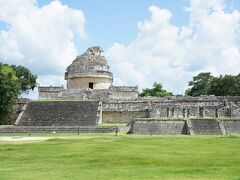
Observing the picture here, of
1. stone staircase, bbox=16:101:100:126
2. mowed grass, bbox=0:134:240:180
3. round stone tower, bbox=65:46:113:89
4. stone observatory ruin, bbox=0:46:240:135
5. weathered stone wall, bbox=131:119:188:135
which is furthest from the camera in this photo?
round stone tower, bbox=65:46:113:89

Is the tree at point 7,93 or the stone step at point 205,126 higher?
the tree at point 7,93

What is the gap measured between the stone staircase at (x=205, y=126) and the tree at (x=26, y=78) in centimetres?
2936

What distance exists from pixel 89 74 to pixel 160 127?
57.3ft

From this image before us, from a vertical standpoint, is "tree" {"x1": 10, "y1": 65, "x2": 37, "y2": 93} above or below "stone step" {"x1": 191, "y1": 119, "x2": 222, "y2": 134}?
above

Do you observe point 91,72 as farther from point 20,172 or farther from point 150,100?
point 20,172

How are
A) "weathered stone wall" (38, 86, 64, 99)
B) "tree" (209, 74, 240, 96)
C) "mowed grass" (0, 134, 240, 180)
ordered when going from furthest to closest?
"tree" (209, 74, 240, 96) < "weathered stone wall" (38, 86, 64, 99) < "mowed grass" (0, 134, 240, 180)

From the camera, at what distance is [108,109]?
Result: 42.3 metres

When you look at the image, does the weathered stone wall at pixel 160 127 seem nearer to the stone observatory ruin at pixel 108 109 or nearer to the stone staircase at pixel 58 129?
the stone observatory ruin at pixel 108 109

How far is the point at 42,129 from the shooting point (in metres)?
34.3

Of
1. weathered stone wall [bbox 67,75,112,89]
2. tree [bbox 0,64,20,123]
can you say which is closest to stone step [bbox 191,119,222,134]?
tree [bbox 0,64,20,123]

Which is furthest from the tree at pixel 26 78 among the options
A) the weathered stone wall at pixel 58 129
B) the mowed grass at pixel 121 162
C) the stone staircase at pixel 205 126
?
the mowed grass at pixel 121 162

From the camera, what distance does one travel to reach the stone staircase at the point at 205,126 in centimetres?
3219

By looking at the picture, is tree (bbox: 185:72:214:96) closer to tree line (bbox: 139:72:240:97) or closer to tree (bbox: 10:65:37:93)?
tree line (bbox: 139:72:240:97)

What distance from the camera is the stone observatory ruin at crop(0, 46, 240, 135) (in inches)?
1308
